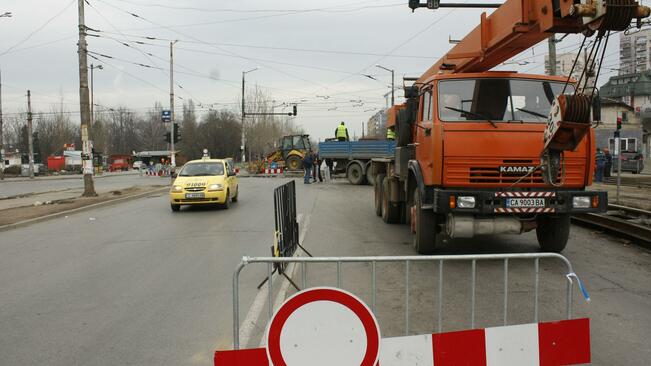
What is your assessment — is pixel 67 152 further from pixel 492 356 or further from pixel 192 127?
pixel 492 356

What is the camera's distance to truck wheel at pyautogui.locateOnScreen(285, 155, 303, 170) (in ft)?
123

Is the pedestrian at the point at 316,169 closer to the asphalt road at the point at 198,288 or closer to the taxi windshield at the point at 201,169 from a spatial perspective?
the taxi windshield at the point at 201,169

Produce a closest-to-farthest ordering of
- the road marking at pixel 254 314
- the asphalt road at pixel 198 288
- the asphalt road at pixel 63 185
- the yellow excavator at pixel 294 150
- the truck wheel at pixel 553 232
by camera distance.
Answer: the asphalt road at pixel 198 288 → the road marking at pixel 254 314 → the truck wheel at pixel 553 232 → the asphalt road at pixel 63 185 → the yellow excavator at pixel 294 150

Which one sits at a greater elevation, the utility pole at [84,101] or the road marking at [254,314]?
the utility pole at [84,101]

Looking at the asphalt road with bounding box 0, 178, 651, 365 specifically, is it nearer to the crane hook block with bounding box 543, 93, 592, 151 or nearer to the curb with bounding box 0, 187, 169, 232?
the curb with bounding box 0, 187, 169, 232

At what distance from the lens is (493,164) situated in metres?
7.07

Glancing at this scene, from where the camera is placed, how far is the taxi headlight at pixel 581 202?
7.08 meters

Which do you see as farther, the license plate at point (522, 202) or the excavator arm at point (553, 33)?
the license plate at point (522, 202)

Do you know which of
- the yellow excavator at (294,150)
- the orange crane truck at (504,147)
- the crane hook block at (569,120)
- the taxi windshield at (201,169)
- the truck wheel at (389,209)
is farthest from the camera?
the yellow excavator at (294,150)

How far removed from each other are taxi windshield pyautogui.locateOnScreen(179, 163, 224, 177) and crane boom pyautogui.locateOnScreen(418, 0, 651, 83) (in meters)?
8.69

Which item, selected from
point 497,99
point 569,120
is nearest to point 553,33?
point 569,120

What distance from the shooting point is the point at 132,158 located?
303ft

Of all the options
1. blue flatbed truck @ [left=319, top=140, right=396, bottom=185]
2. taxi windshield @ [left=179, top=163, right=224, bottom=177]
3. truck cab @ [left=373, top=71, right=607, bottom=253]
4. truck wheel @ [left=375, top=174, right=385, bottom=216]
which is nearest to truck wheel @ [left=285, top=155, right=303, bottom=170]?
blue flatbed truck @ [left=319, top=140, right=396, bottom=185]

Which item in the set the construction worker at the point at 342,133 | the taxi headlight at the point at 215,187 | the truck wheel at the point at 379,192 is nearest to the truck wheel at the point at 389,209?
the truck wheel at the point at 379,192
